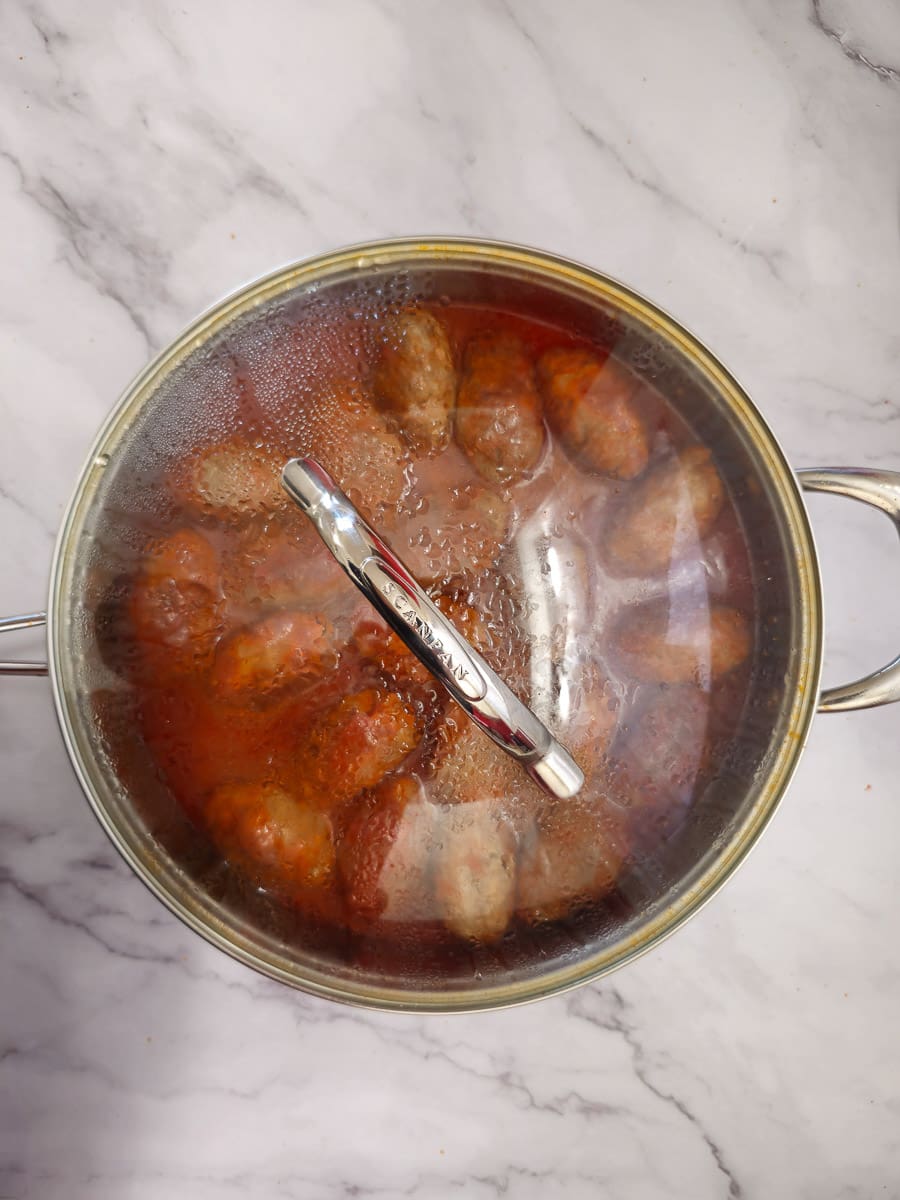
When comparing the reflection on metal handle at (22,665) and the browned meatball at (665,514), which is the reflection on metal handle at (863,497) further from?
the reflection on metal handle at (22,665)

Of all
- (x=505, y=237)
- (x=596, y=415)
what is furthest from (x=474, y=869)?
(x=505, y=237)

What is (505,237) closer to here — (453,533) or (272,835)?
(453,533)

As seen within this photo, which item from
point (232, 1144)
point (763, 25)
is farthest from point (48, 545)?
point (763, 25)

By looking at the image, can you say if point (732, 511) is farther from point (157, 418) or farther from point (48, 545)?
point (48, 545)

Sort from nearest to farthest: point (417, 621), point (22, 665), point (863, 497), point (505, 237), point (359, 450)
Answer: point (417, 621)
point (359, 450)
point (863, 497)
point (22, 665)
point (505, 237)

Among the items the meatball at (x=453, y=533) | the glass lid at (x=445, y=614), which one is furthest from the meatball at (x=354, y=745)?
the meatball at (x=453, y=533)

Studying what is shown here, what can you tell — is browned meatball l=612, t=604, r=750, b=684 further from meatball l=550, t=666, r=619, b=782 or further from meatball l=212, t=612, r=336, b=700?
meatball l=212, t=612, r=336, b=700
